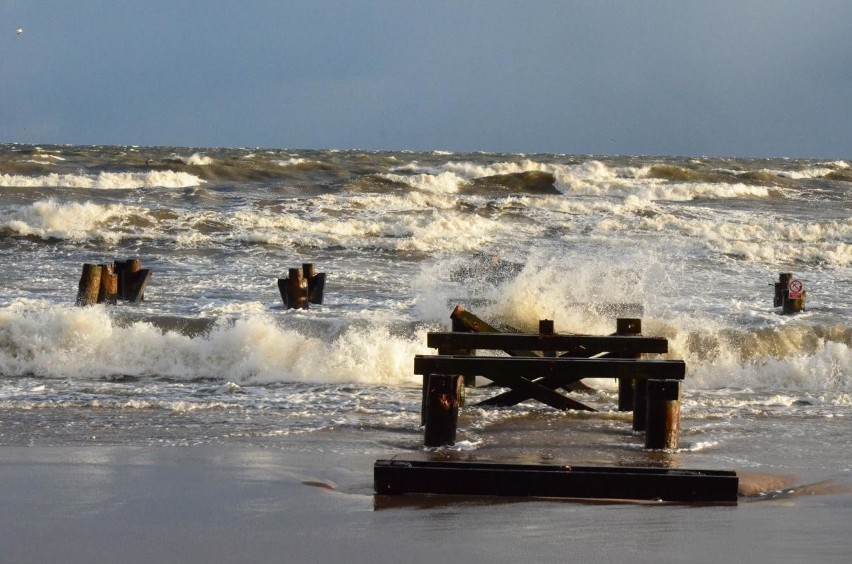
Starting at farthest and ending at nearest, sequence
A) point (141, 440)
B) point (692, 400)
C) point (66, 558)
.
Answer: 1. point (692, 400)
2. point (141, 440)
3. point (66, 558)

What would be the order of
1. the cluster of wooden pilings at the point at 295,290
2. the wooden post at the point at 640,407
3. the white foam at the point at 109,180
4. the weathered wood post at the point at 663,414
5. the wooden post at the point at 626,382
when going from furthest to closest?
the white foam at the point at 109,180 < the cluster of wooden pilings at the point at 295,290 < the wooden post at the point at 626,382 < the wooden post at the point at 640,407 < the weathered wood post at the point at 663,414

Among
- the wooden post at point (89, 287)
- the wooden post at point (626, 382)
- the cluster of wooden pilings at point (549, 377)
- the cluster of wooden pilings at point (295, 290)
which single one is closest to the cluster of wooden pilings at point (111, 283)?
the wooden post at point (89, 287)

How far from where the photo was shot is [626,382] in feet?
30.3

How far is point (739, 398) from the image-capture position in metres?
10.4

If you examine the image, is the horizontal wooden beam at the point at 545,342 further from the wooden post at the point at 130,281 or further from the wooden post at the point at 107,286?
the wooden post at the point at 130,281

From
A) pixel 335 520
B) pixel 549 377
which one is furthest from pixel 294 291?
pixel 335 520

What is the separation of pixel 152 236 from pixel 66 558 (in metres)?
19.9

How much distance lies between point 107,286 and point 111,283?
0.09 m

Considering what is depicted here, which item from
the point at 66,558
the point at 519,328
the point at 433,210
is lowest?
the point at 66,558

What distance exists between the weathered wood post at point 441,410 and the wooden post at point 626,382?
211 centimetres

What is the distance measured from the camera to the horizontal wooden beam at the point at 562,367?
7527 millimetres

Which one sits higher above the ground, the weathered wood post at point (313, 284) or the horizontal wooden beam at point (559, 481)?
A: the weathered wood post at point (313, 284)

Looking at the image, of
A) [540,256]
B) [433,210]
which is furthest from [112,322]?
[433,210]

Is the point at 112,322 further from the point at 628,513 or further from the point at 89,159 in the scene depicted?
the point at 89,159
